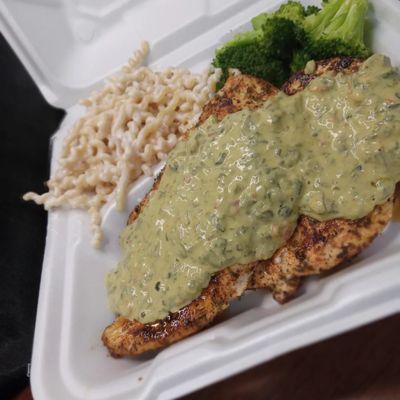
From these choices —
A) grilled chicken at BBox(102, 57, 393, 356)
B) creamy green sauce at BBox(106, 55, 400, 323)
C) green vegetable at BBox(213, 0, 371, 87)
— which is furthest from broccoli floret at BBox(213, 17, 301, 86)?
creamy green sauce at BBox(106, 55, 400, 323)

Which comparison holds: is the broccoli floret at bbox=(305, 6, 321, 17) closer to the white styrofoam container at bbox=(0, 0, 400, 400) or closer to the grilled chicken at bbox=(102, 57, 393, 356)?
the white styrofoam container at bbox=(0, 0, 400, 400)

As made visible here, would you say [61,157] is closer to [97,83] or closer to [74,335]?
[97,83]

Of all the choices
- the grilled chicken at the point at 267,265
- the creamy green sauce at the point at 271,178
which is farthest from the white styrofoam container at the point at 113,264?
the creamy green sauce at the point at 271,178

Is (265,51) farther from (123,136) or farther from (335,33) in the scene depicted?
(123,136)

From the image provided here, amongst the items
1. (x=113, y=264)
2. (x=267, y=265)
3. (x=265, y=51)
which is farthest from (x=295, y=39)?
(x=113, y=264)

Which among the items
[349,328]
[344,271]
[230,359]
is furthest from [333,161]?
[230,359]

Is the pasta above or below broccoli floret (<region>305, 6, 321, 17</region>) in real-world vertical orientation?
below
